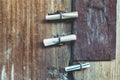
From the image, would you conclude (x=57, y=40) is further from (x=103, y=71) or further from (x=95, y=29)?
(x=103, y=71)

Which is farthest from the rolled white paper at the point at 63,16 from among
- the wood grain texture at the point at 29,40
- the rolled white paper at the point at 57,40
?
the rolled white paper at the point at 57,40

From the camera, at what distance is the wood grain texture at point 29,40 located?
95.9 inches

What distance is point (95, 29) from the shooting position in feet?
8.13

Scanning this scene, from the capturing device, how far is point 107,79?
8.33 feet

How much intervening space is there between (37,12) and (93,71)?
2.29 ft

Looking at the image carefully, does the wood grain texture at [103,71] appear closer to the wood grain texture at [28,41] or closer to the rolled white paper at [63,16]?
the wood grain texture at [28,41]

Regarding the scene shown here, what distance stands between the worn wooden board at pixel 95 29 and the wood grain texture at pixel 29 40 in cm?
10

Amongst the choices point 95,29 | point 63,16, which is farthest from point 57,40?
point 95,29

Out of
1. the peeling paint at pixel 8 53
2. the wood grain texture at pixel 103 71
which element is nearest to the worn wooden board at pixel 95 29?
the wood grain texture at pixel 103 71

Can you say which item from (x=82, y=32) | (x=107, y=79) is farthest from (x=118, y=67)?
(x=82, y=32)

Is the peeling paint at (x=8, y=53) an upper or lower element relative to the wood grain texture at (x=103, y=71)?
upper

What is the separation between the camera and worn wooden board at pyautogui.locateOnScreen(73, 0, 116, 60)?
8.07 feet

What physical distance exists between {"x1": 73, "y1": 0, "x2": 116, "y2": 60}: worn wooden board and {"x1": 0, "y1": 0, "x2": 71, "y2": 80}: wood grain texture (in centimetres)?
10

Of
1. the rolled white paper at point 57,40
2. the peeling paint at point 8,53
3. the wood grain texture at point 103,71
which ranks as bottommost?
the wood grain texture at point 103,71
